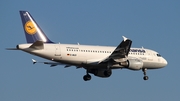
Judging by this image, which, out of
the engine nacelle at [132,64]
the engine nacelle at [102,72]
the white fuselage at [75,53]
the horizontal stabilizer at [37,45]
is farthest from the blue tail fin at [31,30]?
the engine nacelle at [132,64]

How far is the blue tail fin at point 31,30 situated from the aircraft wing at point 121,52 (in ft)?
27.5

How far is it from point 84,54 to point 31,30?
7371 millimetres

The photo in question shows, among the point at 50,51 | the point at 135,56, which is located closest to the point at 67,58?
the point at 50,51

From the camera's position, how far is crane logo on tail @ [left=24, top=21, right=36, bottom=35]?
189ft

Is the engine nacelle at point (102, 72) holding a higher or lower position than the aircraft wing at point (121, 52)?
lower

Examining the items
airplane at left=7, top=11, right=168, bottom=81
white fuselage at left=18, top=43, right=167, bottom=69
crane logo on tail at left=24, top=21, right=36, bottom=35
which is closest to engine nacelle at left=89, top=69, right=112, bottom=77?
airplane at left=7, top=11, right=168, bottom=81

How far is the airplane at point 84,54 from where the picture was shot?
55344 millimetres

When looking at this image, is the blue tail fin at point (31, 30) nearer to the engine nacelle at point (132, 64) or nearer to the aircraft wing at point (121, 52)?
the aircraft wing at point (121, 52)

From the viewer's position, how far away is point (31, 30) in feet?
190

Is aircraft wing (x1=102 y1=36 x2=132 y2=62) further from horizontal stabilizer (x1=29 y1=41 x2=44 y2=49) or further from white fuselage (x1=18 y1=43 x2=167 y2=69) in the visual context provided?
horizontal stabilizer (x1=29 y1=41 x2=44 y2=49)

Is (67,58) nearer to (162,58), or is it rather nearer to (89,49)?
(89,49)

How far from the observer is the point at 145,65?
62.8 metres

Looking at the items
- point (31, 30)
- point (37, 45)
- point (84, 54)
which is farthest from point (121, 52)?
point (31, 30)

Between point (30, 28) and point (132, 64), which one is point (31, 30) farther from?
point (132, 64)
